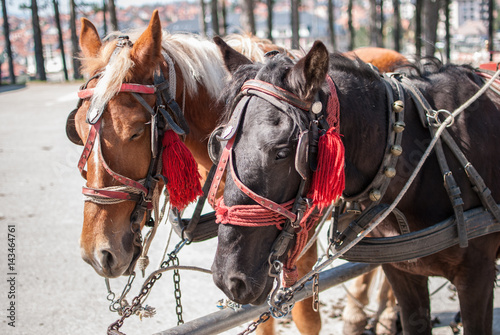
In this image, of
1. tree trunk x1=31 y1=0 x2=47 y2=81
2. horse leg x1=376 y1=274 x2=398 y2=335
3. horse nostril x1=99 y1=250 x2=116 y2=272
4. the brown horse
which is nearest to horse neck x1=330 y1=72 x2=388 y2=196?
the brown horse

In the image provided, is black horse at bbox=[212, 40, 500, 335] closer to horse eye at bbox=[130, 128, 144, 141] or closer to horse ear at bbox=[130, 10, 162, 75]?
horse ear at bbox=[130, 10, 162, 75]

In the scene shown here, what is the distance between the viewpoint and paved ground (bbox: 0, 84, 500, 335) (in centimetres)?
369

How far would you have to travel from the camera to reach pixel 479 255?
7.34 ft

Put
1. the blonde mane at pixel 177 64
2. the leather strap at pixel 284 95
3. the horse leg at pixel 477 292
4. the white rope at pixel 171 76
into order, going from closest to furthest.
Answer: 1. the leather strap at pixel 284 95
2. the horse leg at pixel 477 292
3. the blonde mane at pixel 177 64
4. the white rope at pixel 171 76

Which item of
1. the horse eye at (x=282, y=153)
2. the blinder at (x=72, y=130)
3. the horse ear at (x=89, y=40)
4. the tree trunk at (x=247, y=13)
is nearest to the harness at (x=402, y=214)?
the horse eye at (x=282, y=153)

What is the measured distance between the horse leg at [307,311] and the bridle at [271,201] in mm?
1418

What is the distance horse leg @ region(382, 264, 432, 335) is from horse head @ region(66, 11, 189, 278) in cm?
145

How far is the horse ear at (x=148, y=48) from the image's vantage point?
7.94 ft

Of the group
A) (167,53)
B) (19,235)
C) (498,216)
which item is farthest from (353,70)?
(19,235)

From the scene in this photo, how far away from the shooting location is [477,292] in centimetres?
221

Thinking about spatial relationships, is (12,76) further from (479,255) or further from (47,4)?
(479,255)

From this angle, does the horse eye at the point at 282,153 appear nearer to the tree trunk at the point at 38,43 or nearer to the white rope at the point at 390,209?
the white rope at the point at 390,209

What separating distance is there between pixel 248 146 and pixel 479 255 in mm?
1333

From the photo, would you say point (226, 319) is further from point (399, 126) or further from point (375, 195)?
point (399, 126)
